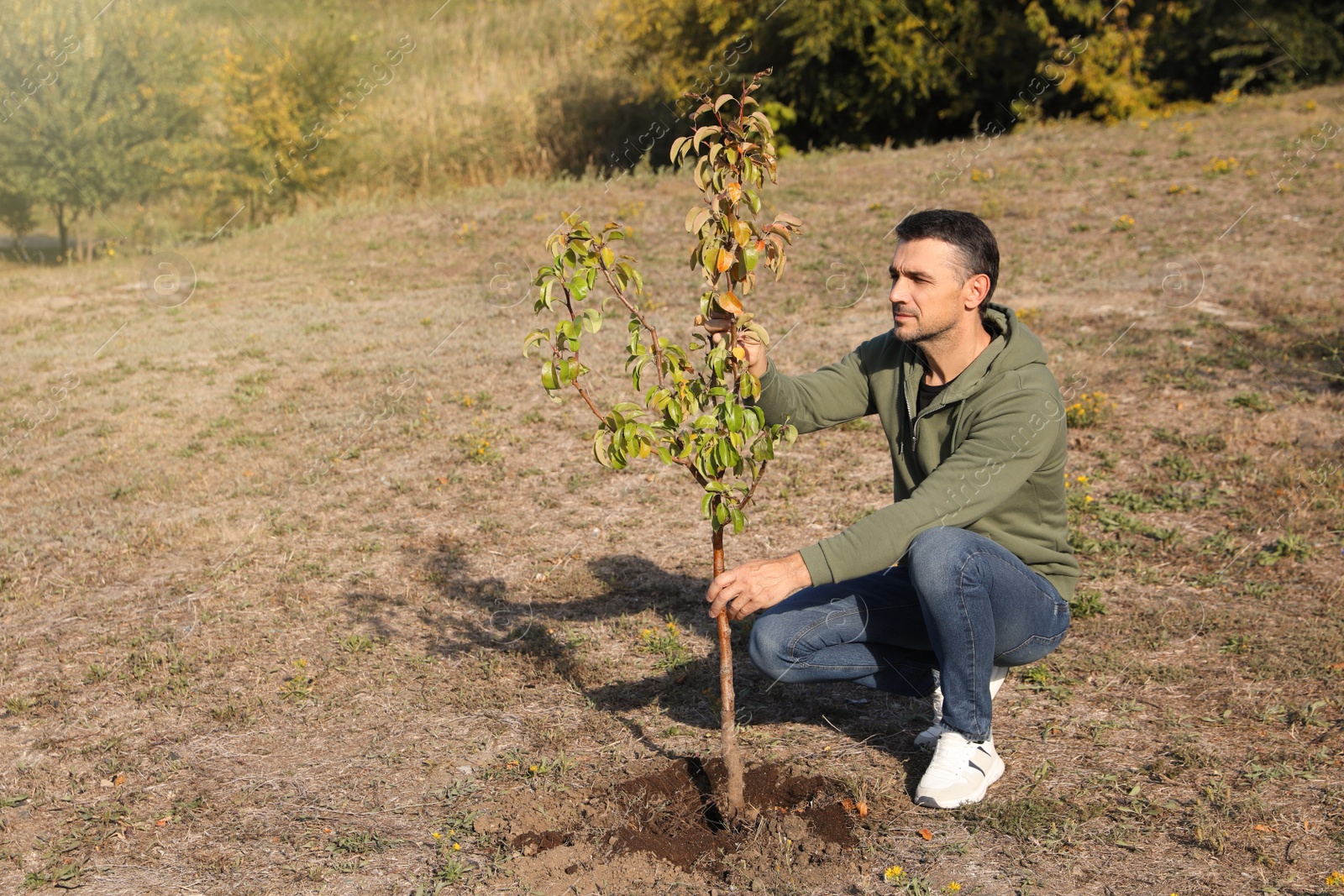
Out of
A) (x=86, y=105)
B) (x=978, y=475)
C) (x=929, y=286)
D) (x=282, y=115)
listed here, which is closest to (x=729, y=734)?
(x=978, y=475)

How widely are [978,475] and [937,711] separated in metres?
0.87

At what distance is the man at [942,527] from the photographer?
286 centimetres

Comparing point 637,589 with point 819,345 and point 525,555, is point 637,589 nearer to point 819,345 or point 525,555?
point 525,555

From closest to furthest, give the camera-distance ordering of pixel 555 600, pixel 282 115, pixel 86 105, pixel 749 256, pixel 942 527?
1. pixel 749 256
2. pixel 942 527
3. pixel 555 600
4. pixel 86 105
5. pixel 282 115

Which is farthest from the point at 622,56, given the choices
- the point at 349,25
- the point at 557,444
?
the point at 557,444

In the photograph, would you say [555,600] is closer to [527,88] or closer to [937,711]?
[937,711]

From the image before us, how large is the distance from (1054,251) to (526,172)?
7674mm

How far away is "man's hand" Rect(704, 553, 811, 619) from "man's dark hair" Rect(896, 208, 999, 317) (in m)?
0.95

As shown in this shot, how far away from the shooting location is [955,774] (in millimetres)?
3061

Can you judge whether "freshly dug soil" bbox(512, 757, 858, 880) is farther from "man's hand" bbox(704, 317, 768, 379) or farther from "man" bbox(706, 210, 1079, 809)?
"man's hand" bbox(704, 317, 768, 379)

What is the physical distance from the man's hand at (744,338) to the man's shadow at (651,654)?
1324 millimetres

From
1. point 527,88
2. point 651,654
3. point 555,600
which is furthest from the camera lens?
point 527,88

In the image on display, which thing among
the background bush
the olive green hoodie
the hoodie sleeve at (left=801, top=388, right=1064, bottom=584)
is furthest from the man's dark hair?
the background bush

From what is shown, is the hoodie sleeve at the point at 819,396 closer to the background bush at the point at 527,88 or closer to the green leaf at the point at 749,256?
the green leaf at the point at 749,256
